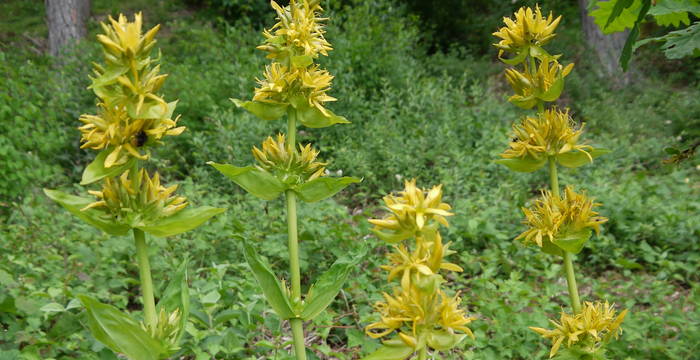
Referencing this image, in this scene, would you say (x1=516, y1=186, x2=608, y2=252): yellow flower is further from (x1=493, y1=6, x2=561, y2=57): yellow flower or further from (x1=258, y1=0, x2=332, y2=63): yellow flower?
(x1=258, y1=0, x2=332, y2=63): yellow flower

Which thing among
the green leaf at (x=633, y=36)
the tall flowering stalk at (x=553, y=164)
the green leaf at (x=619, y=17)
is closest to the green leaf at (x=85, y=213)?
the tall flowering stalk at (x=553, y=164)

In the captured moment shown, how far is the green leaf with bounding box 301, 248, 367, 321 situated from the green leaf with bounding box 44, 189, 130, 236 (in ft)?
1.54

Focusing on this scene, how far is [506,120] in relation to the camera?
21.6 ft

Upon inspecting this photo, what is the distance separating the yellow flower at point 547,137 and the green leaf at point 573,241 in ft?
0.65

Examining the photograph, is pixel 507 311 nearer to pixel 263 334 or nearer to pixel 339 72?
pixel 263 334

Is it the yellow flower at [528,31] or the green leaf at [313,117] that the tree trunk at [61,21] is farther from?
the yellow flower at [528,31]

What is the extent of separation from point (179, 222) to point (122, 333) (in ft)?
0.79

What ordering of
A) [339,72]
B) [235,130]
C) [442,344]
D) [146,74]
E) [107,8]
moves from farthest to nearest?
[107,8] < [339,72] < [235,130] < [146,74] < [442,344]

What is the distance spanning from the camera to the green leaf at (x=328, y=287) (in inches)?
52.8

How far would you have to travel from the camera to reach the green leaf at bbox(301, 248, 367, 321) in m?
1.34

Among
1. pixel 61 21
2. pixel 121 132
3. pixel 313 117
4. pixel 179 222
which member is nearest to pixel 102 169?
pixel 121 132

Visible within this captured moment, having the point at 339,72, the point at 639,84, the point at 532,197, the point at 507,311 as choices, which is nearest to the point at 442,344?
the point at 507,311

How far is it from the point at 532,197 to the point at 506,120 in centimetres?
195

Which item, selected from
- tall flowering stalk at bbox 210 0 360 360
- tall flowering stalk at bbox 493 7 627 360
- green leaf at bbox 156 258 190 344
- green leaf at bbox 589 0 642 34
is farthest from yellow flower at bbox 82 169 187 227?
green leaf at bbox 589 0 642 34
